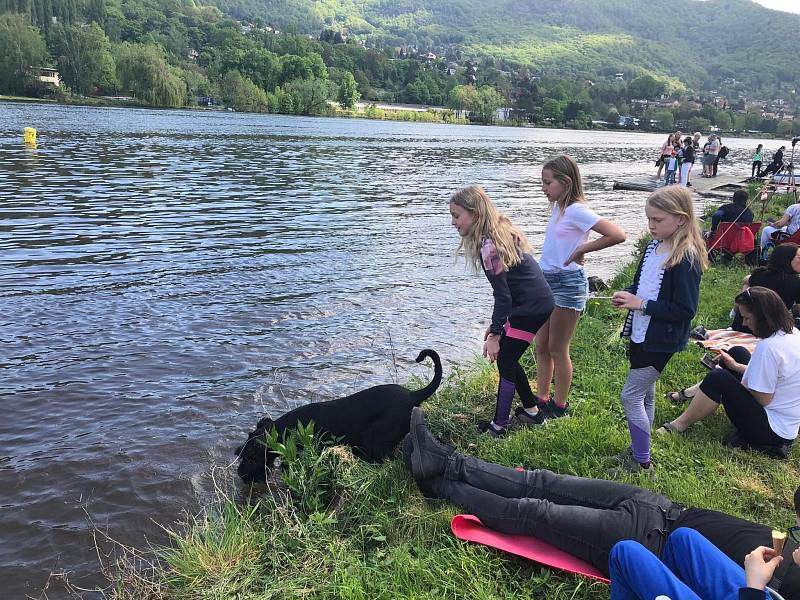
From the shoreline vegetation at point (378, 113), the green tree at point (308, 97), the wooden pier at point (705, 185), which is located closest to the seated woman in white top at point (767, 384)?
the wooden pier at point (705, 185)

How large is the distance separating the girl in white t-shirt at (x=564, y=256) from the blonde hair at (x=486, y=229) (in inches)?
21.1

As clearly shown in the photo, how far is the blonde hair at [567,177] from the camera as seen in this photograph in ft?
16.7

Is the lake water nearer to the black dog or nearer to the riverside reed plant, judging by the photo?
the black dog

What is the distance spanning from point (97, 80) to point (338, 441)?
324 ft

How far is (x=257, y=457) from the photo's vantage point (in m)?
5.25

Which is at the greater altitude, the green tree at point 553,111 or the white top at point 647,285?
the green tree at point 553,111

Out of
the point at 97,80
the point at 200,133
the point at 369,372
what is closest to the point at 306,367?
the point at 369,372

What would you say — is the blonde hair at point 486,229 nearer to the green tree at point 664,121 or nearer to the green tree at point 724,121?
the green tree at point 664,121

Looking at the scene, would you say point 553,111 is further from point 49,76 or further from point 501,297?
point 501,297

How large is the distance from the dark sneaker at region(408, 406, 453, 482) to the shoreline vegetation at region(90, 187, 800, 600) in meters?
0.23

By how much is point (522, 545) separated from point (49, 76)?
337 ft

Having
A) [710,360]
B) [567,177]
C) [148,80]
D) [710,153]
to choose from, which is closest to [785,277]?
[710,360]

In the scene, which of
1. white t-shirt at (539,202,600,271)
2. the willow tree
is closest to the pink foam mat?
white t-shirt at (539,202,600,271)

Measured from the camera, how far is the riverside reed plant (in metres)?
3.57
